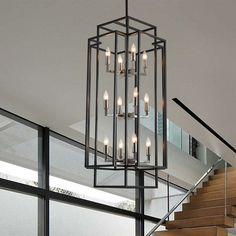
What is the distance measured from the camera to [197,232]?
28.5 feet

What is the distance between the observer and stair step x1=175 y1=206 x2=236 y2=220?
9086 mm

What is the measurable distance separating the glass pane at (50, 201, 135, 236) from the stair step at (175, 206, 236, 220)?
4.10ft

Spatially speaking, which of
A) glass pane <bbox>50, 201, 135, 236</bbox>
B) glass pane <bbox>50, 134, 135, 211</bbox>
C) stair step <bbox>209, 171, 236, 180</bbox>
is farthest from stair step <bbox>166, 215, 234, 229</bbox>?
stair step <bbox>209, 171, 236, 180</bbox>

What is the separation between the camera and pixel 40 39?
16.1 feet

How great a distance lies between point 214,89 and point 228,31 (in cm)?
142

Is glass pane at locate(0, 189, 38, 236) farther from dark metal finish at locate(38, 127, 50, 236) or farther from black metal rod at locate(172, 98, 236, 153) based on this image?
black metal rod at locate(172, 98, 236, 153)

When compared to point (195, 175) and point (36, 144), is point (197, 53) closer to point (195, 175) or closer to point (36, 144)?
point (36, 144)

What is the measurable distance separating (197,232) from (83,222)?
6.28 feet

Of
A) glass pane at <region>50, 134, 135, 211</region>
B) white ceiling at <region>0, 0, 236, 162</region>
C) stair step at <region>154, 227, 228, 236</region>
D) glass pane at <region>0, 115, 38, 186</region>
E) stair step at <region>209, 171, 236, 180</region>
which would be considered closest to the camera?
white ceiling at <region>0, 0, 236, 162</region>

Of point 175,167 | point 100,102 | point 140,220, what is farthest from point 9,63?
point 175,167

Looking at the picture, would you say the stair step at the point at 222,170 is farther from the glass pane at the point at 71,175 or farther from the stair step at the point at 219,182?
the glass pane at the point at 71,175

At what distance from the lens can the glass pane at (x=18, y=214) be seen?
6.42 m

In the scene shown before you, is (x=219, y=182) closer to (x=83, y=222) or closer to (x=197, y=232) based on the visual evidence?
(x=197, y=232)

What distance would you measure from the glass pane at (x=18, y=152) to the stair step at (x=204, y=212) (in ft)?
10.9
